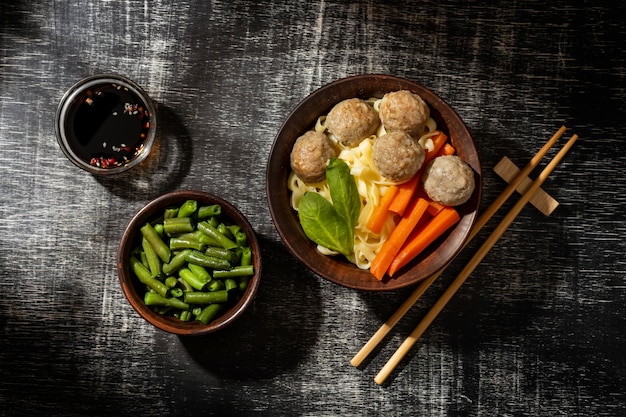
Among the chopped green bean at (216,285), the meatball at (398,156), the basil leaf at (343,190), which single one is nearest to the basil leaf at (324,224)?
the basil leaf at (343,190)

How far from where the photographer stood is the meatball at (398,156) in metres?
2.92

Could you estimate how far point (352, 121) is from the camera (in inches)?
119

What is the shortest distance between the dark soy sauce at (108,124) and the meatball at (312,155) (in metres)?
0.86

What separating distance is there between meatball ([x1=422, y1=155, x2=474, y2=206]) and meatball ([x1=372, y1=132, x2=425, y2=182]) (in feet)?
0.26

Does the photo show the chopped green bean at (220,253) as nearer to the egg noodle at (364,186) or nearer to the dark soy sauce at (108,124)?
the egg noodle at (364,186)

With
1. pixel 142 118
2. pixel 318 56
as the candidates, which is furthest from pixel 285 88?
pixel 142 118

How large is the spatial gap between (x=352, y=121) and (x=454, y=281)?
99 centimetres

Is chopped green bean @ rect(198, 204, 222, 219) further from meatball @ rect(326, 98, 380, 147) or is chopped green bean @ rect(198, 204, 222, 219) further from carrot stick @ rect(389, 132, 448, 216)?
carrot stick @ rect(389, 132, 448, 216)

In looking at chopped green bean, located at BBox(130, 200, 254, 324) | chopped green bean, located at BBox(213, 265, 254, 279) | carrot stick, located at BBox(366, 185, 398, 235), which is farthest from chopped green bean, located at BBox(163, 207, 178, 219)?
carrot stick, located at BBox(366, 185, 398, 235)

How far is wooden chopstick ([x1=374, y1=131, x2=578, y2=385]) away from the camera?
3.39m

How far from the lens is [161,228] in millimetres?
3275

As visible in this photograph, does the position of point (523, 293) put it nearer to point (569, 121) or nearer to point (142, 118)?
point (569, 121)

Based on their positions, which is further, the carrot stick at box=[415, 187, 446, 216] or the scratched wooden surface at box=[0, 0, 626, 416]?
the scratched wooden surface at box=[0, 0, 626, 416]

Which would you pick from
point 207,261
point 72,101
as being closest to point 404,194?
point 207,261
